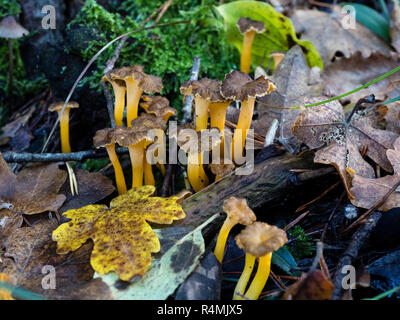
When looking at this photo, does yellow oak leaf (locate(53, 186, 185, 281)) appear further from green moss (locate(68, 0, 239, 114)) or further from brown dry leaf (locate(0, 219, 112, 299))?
green moss (locate(68, 0, 239, 114))

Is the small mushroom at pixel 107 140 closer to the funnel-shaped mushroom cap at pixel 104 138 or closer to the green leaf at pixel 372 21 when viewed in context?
the funnel-shaped mushroom cap at pixel 104 138

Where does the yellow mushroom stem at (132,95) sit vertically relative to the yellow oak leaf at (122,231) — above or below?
above

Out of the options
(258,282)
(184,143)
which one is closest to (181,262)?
(258,282)

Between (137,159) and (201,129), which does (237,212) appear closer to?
(201,129)

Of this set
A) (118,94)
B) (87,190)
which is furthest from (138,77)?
(87,190)

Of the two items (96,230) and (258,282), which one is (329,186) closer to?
(258,282)

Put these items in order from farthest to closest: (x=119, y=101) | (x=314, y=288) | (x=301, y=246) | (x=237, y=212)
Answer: (x=119, y=101) < (x=301, y=246) < (x=237, y=212) < (x=314, y=288)

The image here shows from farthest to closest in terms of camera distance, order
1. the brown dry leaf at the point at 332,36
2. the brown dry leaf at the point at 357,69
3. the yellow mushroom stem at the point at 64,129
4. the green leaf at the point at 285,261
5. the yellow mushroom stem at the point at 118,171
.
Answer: the brown dry leaf at the point at 332,36 → the brown dry leaf at the point at 357,69 → the yellow mushroom stem at the point at 64,129 → the yellow mushroom stem at the point at 118,171 → the green leaf at the point at 285,261

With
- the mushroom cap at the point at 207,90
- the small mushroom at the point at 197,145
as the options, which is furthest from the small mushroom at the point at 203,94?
the small mushroom at the point at 197,145
